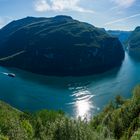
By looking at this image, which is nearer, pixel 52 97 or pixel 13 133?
pixel 13 133

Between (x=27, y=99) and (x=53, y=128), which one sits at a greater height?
(x=53, y=128)

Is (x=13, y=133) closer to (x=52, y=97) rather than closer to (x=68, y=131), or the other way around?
(x=68, y=131)

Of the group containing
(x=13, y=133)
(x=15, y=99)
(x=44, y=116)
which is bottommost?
(x=15, y=99)

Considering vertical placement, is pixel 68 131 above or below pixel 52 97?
above

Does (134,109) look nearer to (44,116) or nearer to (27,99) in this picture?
(44,116)

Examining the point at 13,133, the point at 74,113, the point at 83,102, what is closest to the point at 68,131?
the point at 13,133

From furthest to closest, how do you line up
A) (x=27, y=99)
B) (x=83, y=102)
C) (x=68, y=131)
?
(x=27, y=99) → (x=83, y=102) → (x=68, y=131)

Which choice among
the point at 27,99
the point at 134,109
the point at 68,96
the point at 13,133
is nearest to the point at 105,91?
the point at 68,96

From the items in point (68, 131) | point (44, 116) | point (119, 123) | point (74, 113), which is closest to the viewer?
point (68, 131)

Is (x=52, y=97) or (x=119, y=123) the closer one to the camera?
(x=119, y=123)
